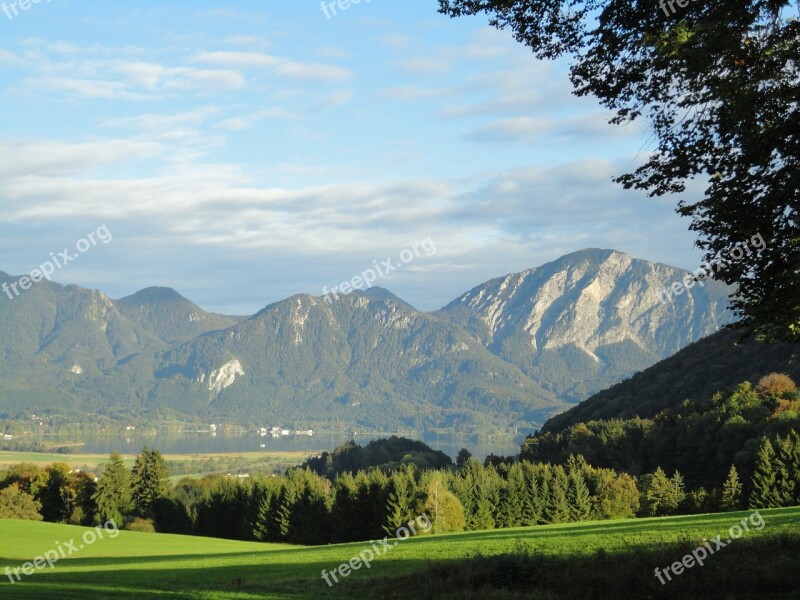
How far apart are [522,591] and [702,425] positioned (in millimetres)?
89027

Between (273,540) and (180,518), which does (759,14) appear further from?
(180,518)

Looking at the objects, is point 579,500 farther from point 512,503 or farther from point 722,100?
point 722,100

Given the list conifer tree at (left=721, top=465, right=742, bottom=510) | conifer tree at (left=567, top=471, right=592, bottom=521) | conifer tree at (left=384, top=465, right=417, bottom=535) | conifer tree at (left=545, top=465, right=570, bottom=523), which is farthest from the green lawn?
conifer tree at (left=567, top=471, right=592, bottom=521)

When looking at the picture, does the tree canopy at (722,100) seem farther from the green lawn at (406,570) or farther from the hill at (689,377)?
the hill at (689,377)

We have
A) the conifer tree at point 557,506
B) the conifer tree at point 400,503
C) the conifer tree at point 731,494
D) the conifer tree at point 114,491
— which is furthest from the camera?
the conifer tree at point 114,491

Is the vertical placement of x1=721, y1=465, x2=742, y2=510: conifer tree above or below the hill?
below

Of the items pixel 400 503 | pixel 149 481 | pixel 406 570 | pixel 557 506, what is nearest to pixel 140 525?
pixel 149 481

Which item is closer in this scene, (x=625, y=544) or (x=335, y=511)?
(x=625, y=544)

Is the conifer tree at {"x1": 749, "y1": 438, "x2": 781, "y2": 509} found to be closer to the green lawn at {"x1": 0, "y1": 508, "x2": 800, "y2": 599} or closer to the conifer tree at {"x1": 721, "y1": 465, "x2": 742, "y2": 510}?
the conifer tree at {"x1": 721, "y1": 465, "x2": 742, "y2": 510}

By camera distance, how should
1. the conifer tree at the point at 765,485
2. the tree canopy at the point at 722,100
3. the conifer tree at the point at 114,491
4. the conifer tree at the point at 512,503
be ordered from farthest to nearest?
the conifer tree at the point at 114,491 < the conifer tree at the point at 512,503 < the conifer tree at the point at 765,485 < the tree canopy at the point at 722,100

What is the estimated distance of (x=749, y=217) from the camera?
14.7 metres

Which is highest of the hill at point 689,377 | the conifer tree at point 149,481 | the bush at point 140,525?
the hill at point 689,377

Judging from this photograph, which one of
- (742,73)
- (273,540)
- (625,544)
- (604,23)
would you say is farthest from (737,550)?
(273,540)

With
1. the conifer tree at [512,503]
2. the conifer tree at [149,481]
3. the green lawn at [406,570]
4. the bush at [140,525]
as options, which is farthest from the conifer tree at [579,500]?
the green lawn at [406,570]
